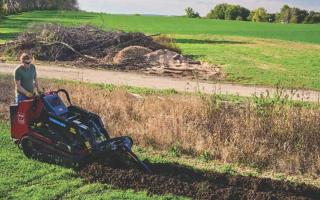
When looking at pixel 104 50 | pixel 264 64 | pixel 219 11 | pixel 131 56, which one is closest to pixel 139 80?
pixel 131 56

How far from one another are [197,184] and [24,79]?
13.9 feet

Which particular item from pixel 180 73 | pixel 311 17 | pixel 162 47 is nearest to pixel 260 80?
pixel 180 73

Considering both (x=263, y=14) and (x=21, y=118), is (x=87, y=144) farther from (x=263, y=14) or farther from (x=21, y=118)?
(x=263, y=14)

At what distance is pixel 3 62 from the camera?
92.9 ft

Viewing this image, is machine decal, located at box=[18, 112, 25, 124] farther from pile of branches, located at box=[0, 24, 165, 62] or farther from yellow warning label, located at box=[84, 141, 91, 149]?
pile of branches, located at box=[0, 24, 165, 62]

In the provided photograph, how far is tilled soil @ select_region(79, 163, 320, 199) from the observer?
9.26 m

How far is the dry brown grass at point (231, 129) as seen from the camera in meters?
11.5

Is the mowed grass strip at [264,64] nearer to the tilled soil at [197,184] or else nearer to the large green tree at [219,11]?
the tilled soil at [197,184]

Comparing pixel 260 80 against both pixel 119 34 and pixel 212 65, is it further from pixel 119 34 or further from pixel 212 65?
pixel 119 34

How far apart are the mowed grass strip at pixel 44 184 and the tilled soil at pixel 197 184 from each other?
26 centimetres

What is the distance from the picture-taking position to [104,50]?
30891 mm

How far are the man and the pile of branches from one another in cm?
1756

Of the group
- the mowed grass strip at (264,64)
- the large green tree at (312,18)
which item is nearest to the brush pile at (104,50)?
the mowed grass strip at (264,64)

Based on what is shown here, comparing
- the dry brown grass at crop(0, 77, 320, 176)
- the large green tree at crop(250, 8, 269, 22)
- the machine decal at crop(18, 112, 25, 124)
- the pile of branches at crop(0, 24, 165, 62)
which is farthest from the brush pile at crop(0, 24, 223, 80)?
the large green tree at crop(250, 8, 269, 22)
